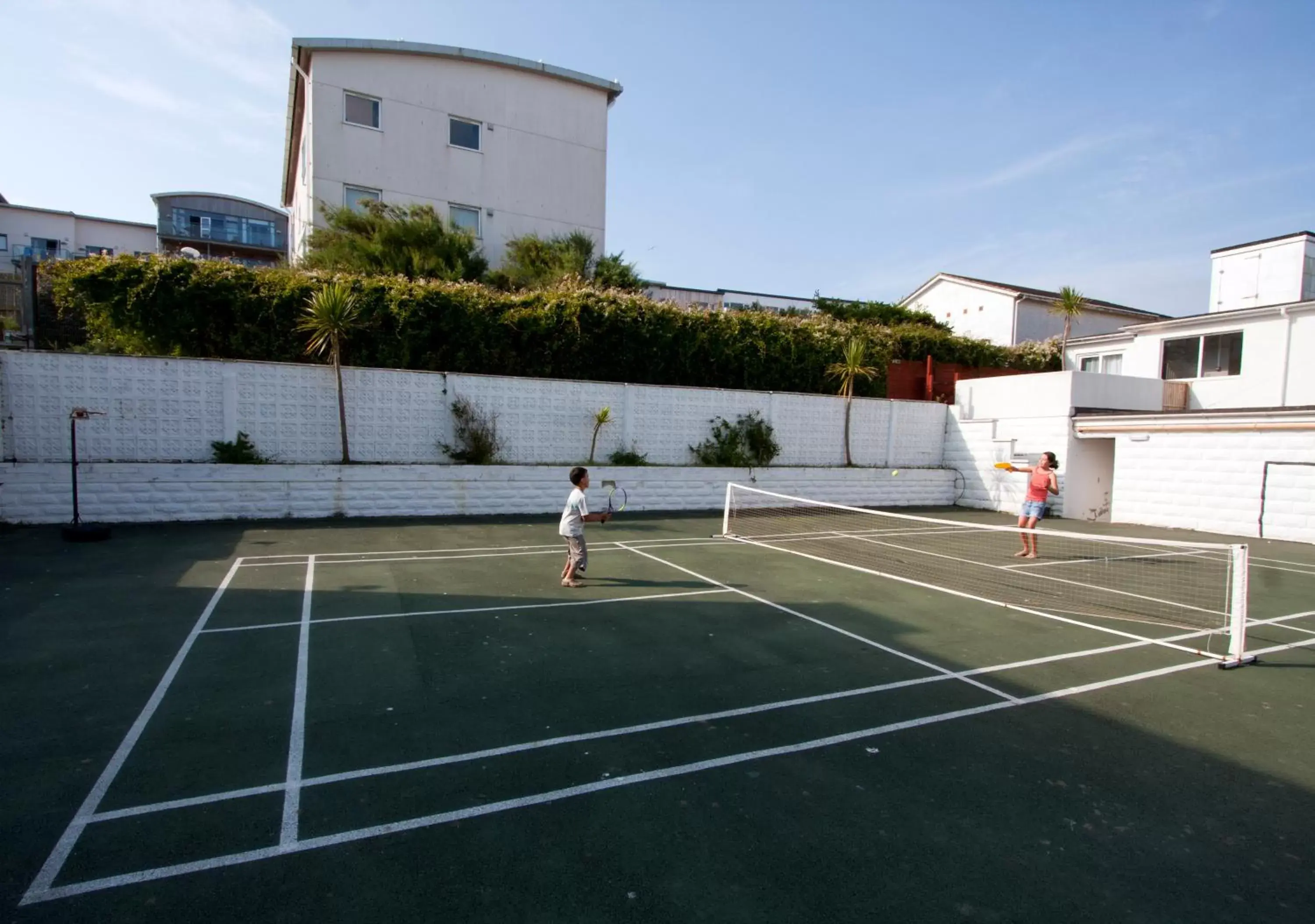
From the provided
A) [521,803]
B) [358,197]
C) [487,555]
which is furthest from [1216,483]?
[358,197]

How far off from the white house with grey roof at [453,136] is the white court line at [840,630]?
19.7m

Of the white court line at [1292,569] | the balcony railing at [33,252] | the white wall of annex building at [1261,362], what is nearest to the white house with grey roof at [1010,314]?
the white wall of annex building at [1261,362]

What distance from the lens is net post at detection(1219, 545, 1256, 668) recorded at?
6.48 m

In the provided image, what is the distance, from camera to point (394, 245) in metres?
22.1

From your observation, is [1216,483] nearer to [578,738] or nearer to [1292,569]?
[1292,569]

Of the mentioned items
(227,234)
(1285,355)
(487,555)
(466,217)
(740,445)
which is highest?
(227,234)

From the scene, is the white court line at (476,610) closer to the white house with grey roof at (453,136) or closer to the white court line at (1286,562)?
the white court line at (1286,562)

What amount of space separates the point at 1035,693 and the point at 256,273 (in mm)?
16550

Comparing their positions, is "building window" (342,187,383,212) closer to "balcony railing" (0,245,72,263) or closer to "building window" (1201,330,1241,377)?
"building window" (1201,330,1241,377)

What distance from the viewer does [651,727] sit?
494 cm

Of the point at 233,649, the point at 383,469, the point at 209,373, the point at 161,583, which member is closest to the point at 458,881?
the point at 233,649

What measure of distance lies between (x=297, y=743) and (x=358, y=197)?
24.4 m

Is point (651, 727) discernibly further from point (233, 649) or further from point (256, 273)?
point (256, 273)

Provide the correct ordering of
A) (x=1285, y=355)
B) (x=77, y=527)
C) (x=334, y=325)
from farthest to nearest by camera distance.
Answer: (x=1285, y=355) → (x=334, y=325) → (x=77, y=527)
